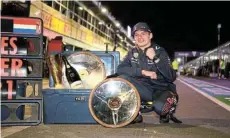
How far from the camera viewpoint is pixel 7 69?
5.33 meters

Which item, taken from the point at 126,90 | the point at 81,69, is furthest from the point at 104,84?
the point at 81,69

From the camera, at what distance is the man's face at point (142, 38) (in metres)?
5.97

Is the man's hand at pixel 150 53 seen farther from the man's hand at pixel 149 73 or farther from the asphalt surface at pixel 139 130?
the asphalt surface at pixel 139 130

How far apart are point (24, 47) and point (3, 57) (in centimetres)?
33

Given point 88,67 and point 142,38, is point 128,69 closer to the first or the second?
point 142,38

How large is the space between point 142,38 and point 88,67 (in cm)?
131

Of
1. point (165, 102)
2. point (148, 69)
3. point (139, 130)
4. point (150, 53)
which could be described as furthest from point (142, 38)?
point (139, 130)

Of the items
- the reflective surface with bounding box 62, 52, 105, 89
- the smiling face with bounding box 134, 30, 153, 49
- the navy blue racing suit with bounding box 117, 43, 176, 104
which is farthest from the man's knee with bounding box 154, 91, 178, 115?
the reflective surface with bounding box 62, 52, 105, 89

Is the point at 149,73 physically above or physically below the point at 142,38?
below

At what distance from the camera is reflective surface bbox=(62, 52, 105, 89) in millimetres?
6715

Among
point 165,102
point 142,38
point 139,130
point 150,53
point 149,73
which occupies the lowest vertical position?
point 139,130

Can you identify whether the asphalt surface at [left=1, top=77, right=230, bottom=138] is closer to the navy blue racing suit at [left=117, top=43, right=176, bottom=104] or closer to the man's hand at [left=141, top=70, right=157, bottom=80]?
the navy blue racing suit at [left=117, top=43, right=176, bottom=104]

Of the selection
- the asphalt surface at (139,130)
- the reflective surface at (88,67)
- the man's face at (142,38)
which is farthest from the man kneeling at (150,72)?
the reflective surface at (88,67)

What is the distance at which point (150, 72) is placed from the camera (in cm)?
583
